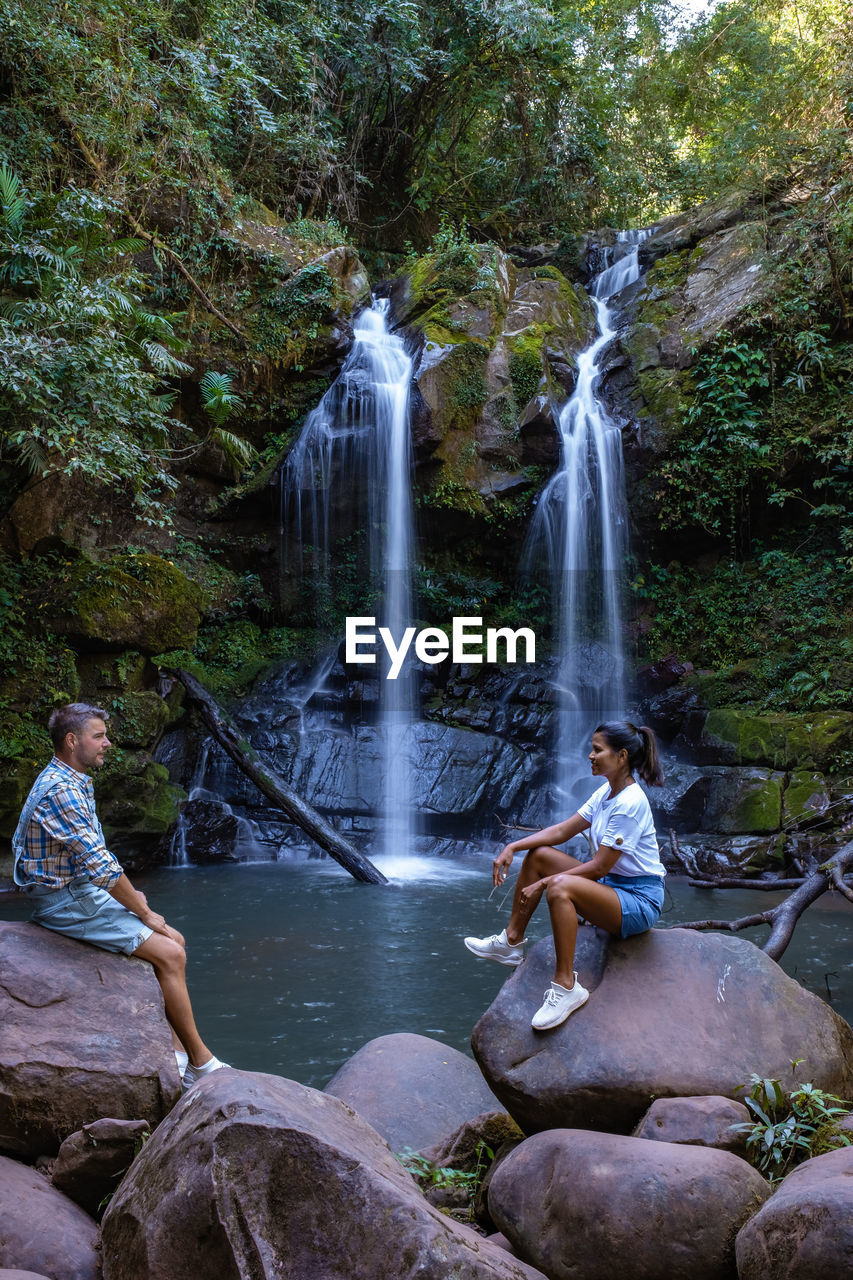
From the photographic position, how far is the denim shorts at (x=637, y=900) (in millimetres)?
3812

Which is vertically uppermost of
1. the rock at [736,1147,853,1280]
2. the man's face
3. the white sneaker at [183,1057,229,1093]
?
the man's face

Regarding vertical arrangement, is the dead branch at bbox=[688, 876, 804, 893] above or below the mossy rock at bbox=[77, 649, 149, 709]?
below

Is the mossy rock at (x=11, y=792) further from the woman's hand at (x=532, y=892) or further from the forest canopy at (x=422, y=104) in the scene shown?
the forest canopy at (x=422, y=104)

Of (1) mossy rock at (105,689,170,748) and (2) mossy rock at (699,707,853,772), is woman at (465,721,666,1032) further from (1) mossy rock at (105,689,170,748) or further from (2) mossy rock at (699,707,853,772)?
(2) mossy rock at (699,707,853,772)

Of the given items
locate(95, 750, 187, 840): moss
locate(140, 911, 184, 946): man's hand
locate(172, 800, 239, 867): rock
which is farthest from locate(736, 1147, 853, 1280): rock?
locate(172, 800, 239, 867): rock

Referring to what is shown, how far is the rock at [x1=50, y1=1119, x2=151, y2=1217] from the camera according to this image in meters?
3.10

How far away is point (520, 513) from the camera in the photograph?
13867 millimetres

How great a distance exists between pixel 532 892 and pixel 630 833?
53 cm

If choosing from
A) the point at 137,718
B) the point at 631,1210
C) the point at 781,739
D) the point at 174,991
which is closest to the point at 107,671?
the point at 137,718

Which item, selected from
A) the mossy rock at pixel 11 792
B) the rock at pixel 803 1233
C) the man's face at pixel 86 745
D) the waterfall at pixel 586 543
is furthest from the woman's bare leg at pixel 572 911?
the waterfall at pixel 586 543

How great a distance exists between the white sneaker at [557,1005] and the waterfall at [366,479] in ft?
31.5

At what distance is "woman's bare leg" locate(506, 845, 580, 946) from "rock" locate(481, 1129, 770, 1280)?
1.22m

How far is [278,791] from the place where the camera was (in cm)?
996

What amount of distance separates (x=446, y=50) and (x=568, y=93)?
296 centimetres
